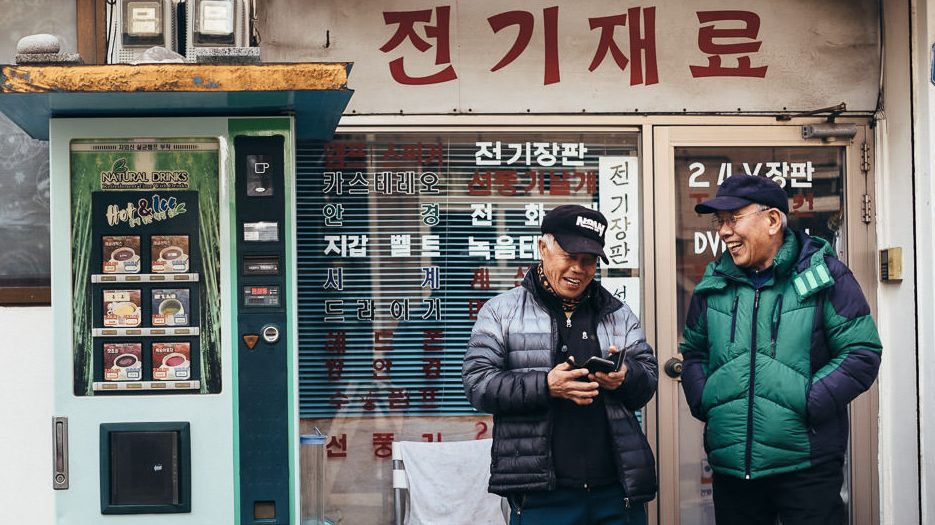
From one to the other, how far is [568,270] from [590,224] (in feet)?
0.61

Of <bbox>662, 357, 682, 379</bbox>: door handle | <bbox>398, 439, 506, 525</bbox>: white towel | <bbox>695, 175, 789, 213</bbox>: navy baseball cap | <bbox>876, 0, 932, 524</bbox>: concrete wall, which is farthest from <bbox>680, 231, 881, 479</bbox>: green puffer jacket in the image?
<bbox>398, 439, 506, 525</bbox>: white towel

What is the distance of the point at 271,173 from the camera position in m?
4.01

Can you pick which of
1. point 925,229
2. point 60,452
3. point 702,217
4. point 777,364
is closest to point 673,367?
point 702,217

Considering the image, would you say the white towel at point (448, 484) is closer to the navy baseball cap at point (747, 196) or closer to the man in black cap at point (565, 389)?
the man in black cap at point (565, 389)

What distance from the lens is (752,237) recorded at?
13.1ft

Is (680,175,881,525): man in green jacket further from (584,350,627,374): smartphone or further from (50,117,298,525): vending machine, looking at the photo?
(50,117,298,525): vending machine

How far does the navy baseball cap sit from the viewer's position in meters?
4.00

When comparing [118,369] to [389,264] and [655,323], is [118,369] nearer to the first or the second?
[389,264]

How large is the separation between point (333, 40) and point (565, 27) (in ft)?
3.98

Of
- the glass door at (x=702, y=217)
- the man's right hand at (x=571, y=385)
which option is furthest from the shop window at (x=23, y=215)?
the glass door at (x=702, y=217)

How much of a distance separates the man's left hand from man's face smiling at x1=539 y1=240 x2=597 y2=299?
0.28 m

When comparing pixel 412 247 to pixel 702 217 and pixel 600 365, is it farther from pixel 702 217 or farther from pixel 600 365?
pixel 600 365

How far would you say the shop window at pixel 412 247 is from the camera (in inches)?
212

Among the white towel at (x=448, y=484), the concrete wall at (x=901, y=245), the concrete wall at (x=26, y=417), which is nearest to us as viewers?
the concrete wall at (x=26, y=417)
